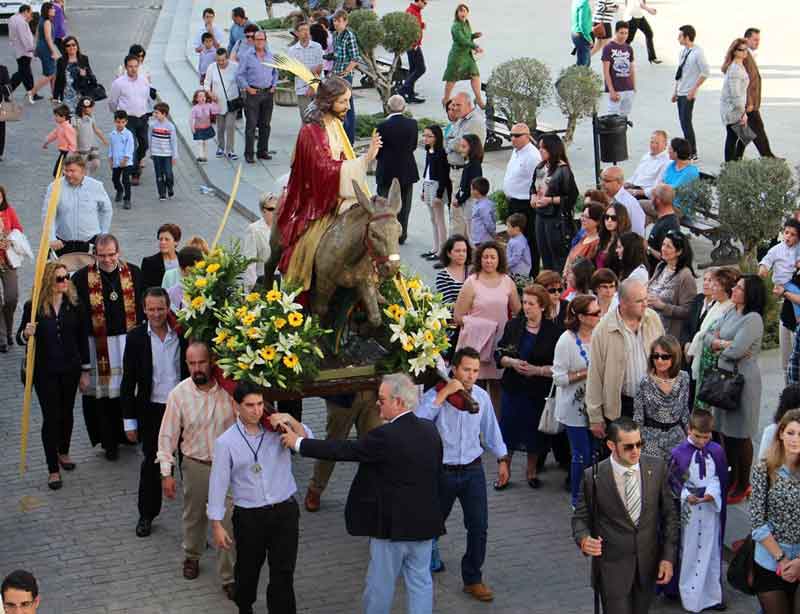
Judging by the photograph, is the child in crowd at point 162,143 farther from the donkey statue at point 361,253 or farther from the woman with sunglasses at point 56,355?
the donkey statue at point 361,253

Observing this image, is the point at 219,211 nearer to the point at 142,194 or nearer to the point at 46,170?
the point at 142,194

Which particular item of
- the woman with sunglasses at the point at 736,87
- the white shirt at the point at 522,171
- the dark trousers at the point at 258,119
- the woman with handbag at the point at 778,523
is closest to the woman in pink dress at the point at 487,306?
the woman with handbag at the point at 778,523

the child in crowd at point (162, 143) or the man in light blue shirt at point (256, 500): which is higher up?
the child in crowd at point (162, 143)

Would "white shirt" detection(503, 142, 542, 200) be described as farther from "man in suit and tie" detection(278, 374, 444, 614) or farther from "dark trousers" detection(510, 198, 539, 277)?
"man in suit and tie" detection(278, 374, 444, 614)

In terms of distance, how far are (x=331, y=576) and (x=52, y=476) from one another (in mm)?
2928

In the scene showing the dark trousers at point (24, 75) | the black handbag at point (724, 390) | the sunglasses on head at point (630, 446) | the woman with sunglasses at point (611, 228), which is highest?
the dark trousers at point (24, 75)

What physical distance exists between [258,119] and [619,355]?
12.5 metres

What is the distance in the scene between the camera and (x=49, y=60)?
28.1 meters

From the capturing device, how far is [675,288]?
12.7m

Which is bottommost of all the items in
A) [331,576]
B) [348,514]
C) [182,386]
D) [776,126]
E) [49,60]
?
[331,576]

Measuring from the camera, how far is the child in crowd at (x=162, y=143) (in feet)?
67.0

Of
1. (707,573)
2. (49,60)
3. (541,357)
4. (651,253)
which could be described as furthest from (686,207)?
(49,60)

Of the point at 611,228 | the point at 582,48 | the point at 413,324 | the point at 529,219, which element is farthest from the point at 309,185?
the point at 582,48

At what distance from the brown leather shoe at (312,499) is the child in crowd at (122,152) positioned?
9814 mm
